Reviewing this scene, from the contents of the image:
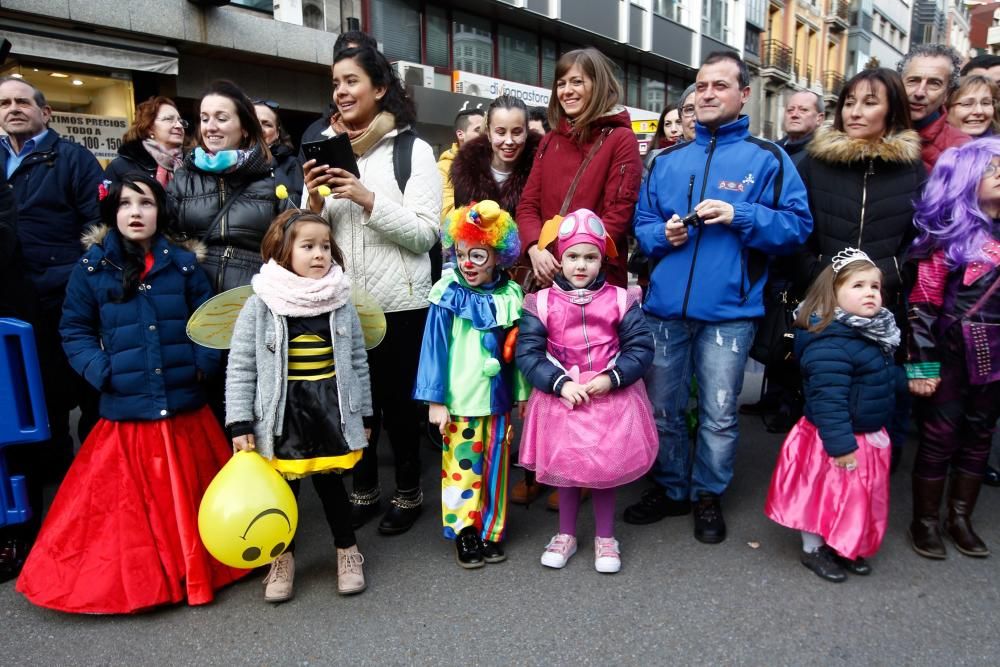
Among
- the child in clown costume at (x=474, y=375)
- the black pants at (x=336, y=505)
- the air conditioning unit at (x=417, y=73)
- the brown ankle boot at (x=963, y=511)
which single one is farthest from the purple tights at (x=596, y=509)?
the air conditioning unit at (x=417, y=73)

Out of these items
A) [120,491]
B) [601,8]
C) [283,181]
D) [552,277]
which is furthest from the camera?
[601,8]

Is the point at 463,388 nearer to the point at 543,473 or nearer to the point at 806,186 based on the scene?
the point at 543,473

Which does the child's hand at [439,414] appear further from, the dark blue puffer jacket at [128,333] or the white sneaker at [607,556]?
the dark blue puffer jacket at [128,333]

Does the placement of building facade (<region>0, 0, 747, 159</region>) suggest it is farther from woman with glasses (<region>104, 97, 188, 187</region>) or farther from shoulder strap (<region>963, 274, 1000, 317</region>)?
shoulder strap (<region>963, 274, 1000, 317</region>)

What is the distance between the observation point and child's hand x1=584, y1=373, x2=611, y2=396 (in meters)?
2.85

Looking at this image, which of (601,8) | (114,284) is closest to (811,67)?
(601,8)

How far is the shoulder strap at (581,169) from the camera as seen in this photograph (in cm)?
339

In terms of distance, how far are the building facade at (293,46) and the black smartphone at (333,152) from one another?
0.97 m

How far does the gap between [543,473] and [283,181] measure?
1.97 m

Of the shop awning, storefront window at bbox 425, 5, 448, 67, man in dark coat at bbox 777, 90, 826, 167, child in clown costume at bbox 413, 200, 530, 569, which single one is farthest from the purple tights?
storefront window at bbox 425, 5, 448, 67

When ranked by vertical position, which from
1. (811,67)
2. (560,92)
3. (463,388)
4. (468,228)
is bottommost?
(463,388)

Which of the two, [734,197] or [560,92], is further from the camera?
[560,92]

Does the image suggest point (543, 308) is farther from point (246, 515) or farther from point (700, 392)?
point (246, 515)

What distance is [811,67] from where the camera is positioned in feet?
103
